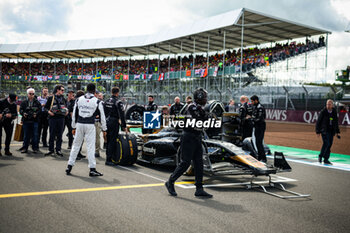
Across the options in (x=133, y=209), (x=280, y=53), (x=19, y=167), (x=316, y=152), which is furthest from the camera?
(x=280, y=53)

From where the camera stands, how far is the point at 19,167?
7.33 meters

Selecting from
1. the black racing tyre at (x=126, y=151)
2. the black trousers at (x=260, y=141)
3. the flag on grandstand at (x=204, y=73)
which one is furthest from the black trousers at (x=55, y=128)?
the flag on grandstand at (x=204, y=73)

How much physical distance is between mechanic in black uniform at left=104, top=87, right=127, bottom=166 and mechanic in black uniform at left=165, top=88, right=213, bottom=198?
301 cm

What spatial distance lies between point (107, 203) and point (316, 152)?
30.2 ft

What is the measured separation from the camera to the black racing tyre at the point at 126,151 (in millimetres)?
7945

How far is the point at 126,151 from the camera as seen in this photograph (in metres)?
7.95

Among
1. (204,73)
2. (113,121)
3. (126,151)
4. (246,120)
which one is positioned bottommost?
(126,151)

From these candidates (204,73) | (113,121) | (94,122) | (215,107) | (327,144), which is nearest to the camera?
(94,122)

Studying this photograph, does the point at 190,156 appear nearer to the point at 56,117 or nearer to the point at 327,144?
the point at 56,117

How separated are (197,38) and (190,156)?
28.1 meters

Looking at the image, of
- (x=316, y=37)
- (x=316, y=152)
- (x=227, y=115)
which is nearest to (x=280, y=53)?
(x=316, y=37)

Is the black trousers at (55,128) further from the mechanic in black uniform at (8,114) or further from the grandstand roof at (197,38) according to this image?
the grandstand roof at (197,38)

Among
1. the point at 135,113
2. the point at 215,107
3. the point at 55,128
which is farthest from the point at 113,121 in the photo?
the point at 135,113

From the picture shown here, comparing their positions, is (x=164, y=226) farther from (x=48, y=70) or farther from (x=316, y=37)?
(x=48, y=70)
